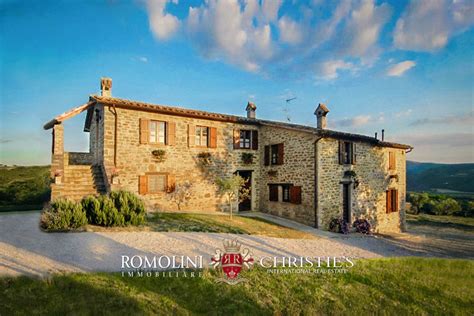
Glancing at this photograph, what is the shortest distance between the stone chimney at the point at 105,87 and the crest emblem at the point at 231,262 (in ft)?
34.3

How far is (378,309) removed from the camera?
5.26 m

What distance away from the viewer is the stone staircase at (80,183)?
994cm

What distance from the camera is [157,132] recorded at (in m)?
13.0

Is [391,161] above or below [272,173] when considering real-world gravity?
above

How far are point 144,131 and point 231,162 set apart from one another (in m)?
5.45

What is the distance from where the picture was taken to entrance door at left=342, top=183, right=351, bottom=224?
13.7 metres

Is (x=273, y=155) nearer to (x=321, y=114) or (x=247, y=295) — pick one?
(x=321, y=114)

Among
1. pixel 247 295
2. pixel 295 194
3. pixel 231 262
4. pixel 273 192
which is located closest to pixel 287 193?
pixel 295 194

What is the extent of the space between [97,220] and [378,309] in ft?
29.1

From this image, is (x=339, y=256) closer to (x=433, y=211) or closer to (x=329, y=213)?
(x=329, y=213)

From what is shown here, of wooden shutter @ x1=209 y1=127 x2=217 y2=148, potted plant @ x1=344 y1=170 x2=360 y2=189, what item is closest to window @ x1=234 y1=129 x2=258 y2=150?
wooden shutter @ x1=209 y1=127 x2=217 y2=148

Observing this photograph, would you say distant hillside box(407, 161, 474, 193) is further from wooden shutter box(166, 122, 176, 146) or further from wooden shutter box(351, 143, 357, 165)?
wooden shutter box(166, 122, 176, 146)

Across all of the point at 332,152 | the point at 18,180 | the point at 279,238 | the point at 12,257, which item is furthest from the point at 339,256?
the point at 18,180

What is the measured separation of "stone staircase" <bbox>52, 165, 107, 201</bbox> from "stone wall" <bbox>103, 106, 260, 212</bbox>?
83 cm
